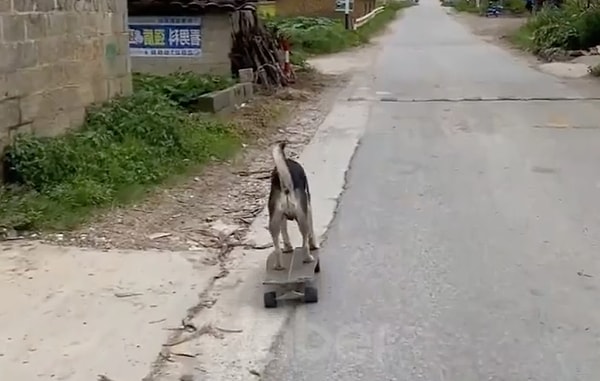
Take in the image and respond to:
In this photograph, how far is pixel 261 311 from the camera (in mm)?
5461

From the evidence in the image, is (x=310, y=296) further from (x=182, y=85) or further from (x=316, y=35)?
(x=316, y=35)

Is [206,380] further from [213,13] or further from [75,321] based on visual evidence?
[213,13]

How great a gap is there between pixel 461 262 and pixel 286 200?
1.42 metres

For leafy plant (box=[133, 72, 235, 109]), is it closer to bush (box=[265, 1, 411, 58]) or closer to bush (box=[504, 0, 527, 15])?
bush (box=[265, 1, 411, 58])

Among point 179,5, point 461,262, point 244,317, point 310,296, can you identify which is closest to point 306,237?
point 310,296

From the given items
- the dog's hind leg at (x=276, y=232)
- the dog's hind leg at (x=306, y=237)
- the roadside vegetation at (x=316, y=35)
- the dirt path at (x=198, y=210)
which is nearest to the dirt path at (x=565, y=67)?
the roadside vegetation at (x=316, y=35)

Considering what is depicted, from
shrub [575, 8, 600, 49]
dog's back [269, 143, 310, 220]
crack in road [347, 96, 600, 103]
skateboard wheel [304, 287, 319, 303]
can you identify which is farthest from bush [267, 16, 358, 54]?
skateboard wheel [304, 287, 319, 303]

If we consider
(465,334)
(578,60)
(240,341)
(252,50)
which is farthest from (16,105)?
(578,60)

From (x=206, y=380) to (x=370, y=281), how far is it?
1.77m

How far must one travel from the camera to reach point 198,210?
7.89 metres

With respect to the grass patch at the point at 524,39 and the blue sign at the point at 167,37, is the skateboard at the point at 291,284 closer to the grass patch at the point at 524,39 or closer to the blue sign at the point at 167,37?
the blue sign at the point at 167,37

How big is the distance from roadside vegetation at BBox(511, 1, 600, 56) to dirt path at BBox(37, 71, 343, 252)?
1570 centimetres

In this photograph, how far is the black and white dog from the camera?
5680 mm

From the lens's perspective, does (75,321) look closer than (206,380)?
No
